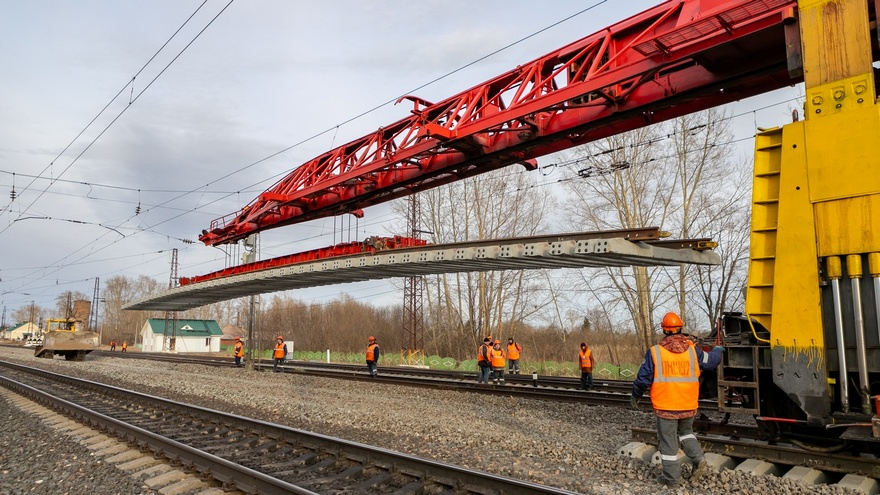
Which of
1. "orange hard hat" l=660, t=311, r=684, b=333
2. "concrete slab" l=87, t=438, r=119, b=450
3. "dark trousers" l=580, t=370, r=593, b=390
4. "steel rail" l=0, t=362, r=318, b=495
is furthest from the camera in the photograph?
"dark trousers" l=580, t=370, r=593, b=390

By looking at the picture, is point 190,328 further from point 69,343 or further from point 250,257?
point 250,257

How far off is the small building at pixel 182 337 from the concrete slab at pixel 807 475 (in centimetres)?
6204

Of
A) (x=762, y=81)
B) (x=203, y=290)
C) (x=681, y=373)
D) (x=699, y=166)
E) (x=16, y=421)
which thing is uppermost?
(x=699, y=166)

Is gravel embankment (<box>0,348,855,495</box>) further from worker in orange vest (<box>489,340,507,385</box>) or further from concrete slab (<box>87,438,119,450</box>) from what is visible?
worker in orange vest (<box>489,340,507,385</box>)

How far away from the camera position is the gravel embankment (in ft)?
19.1

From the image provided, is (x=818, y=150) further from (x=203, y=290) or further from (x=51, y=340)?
(x=51, y=340)

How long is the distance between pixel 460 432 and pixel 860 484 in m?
4.99

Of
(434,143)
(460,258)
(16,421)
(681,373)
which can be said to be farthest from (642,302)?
(16,421)

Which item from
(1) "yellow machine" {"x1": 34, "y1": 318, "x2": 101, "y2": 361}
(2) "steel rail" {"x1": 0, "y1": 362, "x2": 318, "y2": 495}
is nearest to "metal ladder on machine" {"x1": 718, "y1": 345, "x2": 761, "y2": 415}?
(2) "steel rail" {"x1": 0, "y1": 362, "x2": 318, "y2": 495}

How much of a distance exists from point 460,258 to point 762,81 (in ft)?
23.5

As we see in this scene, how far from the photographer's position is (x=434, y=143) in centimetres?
1266

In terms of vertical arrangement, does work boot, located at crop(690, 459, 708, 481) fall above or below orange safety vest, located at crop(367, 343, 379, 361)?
below

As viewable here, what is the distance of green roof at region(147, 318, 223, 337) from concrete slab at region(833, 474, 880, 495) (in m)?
65.4

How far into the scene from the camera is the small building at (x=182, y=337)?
200 ft
